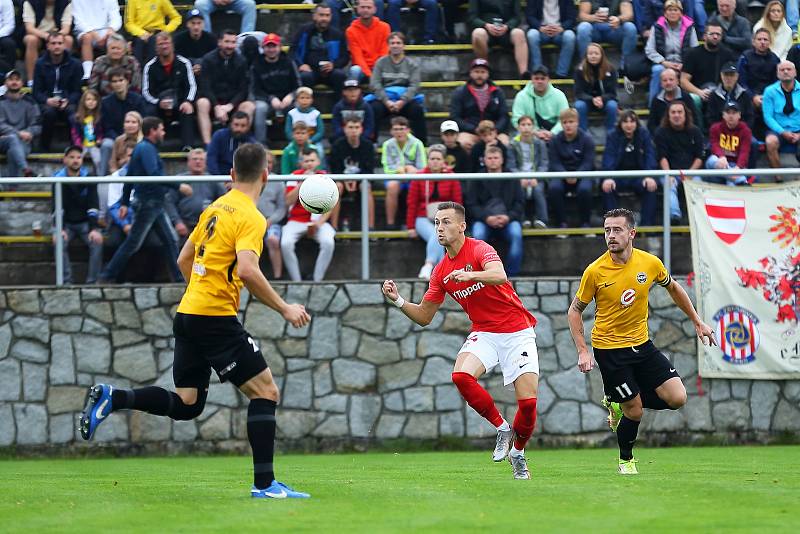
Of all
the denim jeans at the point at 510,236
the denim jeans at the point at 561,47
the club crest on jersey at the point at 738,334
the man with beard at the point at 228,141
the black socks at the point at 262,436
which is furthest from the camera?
the denim jeans at the point at 561,47

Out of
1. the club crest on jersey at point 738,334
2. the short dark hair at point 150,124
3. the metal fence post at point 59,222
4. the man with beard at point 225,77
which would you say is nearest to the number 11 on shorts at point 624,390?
the club crest on jersey at point 738,334

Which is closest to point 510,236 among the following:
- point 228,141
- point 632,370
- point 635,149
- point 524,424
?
point 635,149

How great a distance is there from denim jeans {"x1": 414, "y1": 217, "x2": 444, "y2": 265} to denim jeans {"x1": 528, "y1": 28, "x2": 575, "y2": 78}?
5134mm

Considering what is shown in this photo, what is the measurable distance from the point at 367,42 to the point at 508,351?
933 cm

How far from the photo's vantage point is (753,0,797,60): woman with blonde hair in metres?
19.4

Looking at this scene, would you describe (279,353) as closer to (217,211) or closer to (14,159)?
(14,159)

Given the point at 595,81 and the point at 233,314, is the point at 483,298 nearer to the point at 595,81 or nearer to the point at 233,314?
the point at 233,314

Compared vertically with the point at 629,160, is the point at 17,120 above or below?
above

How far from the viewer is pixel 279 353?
15789mm

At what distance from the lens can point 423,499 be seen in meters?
8.88

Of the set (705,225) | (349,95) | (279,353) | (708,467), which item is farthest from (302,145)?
(708,467)

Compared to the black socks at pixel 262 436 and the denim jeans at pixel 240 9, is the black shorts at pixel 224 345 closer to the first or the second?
the black socks at pixel 262 436

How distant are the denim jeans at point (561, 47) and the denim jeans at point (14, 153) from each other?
24.7ft

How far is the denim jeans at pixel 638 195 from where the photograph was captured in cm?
1564
